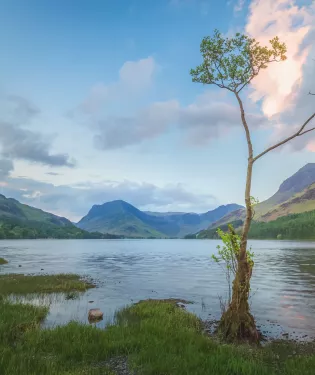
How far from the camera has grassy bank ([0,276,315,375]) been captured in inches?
542

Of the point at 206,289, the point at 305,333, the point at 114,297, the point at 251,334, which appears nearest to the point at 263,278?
the point at 206,289

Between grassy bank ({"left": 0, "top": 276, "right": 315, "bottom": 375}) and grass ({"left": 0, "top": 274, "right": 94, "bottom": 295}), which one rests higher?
grassy bank ({"left": 0, "top": 276, "right": 315, "bottom": 375})

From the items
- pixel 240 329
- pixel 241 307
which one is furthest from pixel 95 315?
pixel 241 307

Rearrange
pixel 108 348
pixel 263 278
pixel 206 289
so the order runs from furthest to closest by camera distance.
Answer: pixel 263 278 < pixel 206 289 < pixel 108 348

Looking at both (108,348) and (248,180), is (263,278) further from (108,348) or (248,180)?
(108,348)

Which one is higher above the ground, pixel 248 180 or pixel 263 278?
pixel 248 180

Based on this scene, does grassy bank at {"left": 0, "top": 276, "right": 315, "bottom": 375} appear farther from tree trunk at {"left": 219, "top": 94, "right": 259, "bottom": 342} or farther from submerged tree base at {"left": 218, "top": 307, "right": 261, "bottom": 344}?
tree trunk at {"left": 219, "top": 94, "right": 259, "bottom": 342}

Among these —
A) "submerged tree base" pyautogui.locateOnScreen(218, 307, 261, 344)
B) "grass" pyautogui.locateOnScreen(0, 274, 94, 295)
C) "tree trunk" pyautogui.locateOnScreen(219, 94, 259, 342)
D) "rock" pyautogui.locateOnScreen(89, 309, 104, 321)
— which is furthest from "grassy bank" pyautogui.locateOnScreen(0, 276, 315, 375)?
"grass" pyautogui.locateOnScreen(0, 274, 94, 295)

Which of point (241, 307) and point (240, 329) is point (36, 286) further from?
point (241, 307)

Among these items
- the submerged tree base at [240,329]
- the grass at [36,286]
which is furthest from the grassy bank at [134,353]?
the grass at [36,286]

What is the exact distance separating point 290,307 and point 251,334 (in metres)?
17.4

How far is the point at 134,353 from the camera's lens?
639 inches

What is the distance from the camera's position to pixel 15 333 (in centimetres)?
1964

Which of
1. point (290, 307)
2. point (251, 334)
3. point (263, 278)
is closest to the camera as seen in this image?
point (251, 334)
